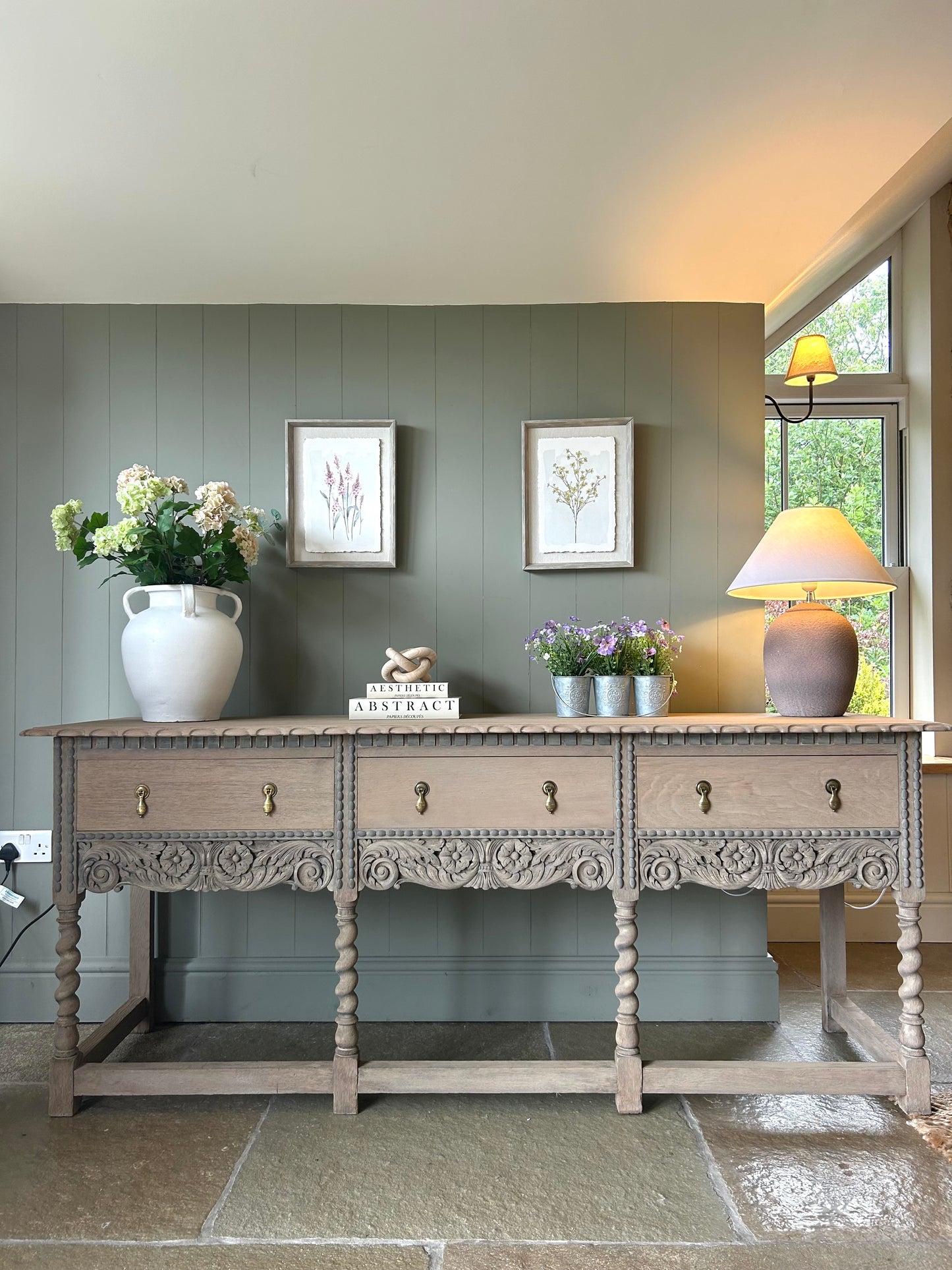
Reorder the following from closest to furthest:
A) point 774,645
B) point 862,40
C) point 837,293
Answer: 1. point 862,40
2. point 774,645
3. point 837,293

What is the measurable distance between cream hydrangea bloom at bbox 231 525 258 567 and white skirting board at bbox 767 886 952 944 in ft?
7.51

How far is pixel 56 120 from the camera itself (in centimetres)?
180

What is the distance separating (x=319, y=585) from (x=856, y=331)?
252cm

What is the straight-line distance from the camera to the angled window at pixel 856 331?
330 cm

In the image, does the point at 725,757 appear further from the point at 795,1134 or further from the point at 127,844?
the point at 127,844

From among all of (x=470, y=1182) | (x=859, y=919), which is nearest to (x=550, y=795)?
(x=470, y=1182)

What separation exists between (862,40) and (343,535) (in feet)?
5.46

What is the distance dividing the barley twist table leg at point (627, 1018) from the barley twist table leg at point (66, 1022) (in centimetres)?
121

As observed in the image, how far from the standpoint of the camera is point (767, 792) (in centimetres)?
179

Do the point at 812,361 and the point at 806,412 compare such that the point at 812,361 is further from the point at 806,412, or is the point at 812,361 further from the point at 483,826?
the point at 483,826


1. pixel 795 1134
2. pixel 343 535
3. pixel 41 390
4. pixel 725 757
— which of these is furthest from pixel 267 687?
pixel 795 1134

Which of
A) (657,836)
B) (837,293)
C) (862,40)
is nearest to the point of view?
(862,40)

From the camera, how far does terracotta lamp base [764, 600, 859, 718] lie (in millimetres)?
1937

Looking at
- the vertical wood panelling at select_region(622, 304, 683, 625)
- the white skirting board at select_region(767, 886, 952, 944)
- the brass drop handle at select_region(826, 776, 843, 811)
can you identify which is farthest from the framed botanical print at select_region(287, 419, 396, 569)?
the white skirting board at select_region(767, 886, 952, 944)
